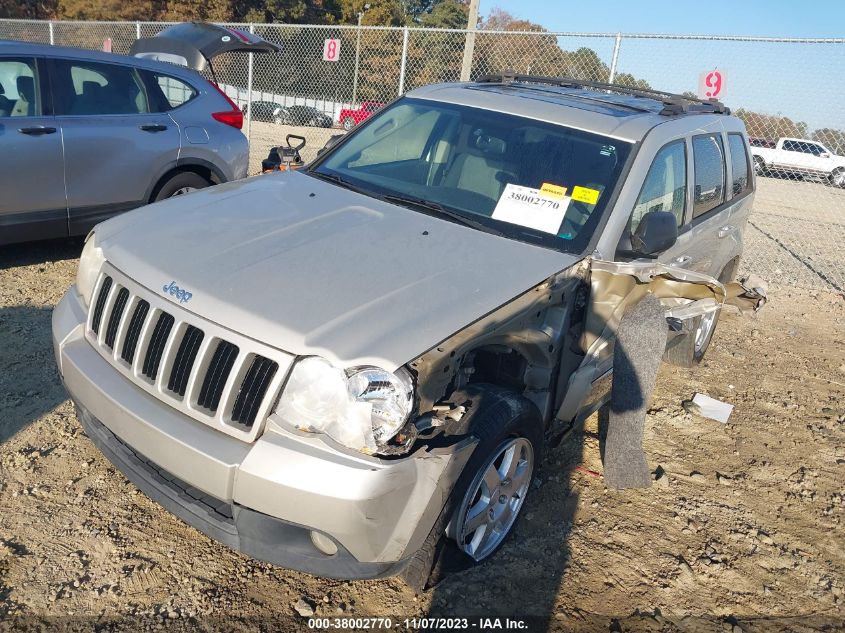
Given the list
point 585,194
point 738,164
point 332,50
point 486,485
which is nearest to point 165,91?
point 585,194

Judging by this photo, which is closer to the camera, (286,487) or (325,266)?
(286,487)

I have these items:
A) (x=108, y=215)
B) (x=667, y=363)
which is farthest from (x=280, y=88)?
(x=667, y=363)

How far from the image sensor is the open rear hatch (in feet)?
28.6

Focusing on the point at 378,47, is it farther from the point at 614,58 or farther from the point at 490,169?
the point at 490,169

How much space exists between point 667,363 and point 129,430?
4.17 m

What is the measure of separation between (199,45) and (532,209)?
278 inches

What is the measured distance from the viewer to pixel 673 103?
4.38 metres

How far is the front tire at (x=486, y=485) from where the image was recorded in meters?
2.46

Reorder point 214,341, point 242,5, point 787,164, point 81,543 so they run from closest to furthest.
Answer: point 214,341, point 81,543, point 787,164, point 242,5

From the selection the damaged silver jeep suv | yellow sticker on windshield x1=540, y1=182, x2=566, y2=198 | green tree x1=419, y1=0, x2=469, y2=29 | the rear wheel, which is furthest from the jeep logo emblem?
green tree x1=419, y1=0, x2=469, y2=29

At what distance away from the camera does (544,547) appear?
10.2 feet

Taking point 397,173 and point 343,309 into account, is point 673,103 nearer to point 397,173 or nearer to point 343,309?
point 397,173

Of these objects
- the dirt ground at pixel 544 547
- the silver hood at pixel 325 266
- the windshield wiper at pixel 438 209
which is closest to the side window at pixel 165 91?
the dirt ground at pixel 544 547

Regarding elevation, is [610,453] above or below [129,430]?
below
